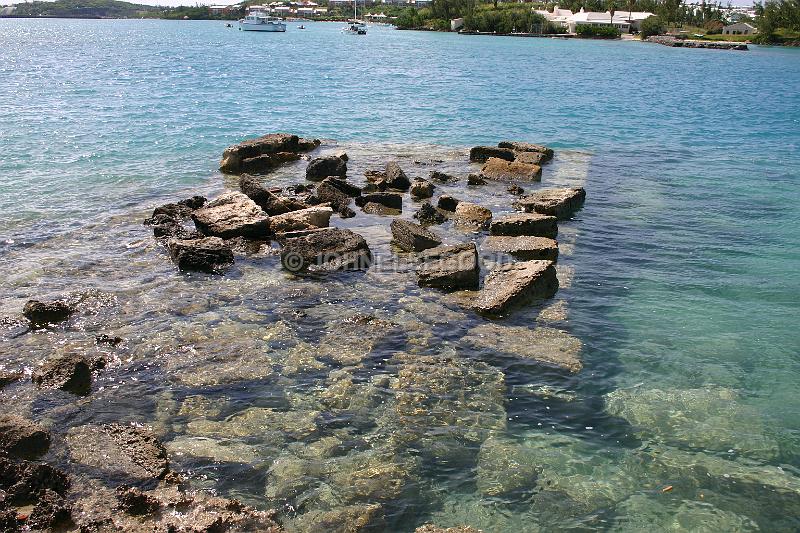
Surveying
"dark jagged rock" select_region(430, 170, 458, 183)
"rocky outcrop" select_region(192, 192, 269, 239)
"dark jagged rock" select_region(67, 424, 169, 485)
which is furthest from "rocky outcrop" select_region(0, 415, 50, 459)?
"dark jagged rock" select_region(430, 170, 458, 183)

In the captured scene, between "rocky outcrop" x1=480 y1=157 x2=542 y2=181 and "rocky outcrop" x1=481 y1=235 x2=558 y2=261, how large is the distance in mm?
7669

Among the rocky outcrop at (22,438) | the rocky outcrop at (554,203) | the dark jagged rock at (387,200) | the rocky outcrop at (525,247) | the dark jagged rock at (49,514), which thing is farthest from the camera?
the dark jagged rock at (387,200)

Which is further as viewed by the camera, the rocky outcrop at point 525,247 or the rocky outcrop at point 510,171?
the rocky outcrop at point 510,171

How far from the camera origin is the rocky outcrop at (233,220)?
17578mm

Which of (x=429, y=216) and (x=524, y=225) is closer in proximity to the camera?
(x=524, y=225)

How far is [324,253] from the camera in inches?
632

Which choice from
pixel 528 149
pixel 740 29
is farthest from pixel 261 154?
pixel 740 29

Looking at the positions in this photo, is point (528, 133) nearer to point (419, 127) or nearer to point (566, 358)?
point (419, 127)

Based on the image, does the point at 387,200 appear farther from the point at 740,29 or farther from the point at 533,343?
the point at 740,29

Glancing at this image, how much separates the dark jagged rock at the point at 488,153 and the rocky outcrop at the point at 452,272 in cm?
1268

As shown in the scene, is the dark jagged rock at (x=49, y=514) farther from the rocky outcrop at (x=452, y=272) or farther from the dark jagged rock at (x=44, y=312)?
the rocky outcrop at (x=452, y=272)

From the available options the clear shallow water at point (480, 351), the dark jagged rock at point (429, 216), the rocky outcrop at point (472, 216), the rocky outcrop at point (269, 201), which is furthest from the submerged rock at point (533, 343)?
the rocky outcrop at point (269, 201)

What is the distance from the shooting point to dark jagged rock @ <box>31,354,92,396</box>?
1052cm

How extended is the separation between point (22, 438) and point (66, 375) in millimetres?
1941
